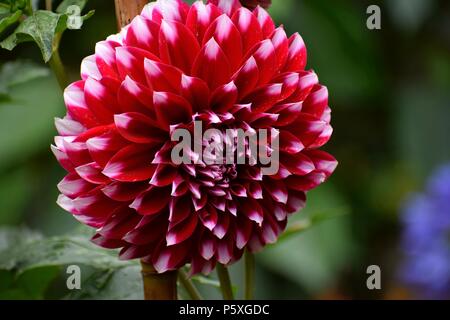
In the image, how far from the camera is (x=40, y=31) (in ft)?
2.00

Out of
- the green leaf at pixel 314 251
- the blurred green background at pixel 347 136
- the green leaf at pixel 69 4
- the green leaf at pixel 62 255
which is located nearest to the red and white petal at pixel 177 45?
the green leaf at pixel 69 4

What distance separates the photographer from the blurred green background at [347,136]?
1.76 m

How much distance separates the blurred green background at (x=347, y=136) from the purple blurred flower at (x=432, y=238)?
17cm

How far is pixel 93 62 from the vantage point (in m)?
0.59

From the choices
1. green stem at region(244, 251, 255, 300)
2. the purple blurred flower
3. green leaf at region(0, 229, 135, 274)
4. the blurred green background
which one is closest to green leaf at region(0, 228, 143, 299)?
green leaf at region(0, 229, 135, 274)

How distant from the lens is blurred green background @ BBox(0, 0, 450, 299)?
69.2 inches

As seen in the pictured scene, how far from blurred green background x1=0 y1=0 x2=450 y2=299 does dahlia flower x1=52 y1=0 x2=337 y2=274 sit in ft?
3.14

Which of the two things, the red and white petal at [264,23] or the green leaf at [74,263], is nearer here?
the red and white petal at [264,23]

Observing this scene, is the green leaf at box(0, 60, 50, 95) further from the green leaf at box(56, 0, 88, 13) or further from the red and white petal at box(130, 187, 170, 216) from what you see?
the red and white petal at box(130, 187, 170, 216)

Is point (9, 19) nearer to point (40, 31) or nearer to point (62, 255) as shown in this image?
point (40, 31)

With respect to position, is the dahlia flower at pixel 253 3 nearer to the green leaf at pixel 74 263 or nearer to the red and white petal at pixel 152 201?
the red and white petal at pixel 152 201

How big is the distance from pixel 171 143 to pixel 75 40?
1.32 m

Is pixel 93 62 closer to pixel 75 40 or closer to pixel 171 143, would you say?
pixel 171 143

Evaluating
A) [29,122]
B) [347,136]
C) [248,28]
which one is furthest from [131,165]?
[347,136]
